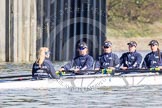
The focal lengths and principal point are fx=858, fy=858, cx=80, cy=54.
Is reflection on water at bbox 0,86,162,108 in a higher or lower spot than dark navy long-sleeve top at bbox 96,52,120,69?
lower

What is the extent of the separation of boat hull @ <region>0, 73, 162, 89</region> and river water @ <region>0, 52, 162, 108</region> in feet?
0.84

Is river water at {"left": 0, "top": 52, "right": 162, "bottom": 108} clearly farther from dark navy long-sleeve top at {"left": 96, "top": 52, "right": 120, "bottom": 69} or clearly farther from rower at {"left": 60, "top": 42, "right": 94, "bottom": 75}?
dark navy long-sleeve top at {"left": 96, "top": 52, "right": 120, "bottom": 69}

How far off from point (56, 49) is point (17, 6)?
181 inches

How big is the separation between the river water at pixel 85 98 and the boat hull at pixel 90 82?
0.25 metres

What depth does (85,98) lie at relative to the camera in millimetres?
26219

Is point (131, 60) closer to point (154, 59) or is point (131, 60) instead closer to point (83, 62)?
point (154, 59)

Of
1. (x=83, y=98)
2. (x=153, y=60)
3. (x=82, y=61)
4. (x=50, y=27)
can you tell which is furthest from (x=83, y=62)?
(x=50, y=27)

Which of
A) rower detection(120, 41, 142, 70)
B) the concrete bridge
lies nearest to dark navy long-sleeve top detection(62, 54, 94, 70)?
rower detection(120, 41, 142, 70)

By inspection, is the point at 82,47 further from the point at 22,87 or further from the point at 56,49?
the point at 56,49

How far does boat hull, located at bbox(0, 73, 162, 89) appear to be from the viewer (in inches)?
1112

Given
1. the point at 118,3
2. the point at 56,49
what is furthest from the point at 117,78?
the point at 118,3

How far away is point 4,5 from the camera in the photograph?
41781 millimetres

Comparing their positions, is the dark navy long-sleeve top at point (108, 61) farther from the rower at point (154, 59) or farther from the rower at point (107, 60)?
the rower at point (154, 59)

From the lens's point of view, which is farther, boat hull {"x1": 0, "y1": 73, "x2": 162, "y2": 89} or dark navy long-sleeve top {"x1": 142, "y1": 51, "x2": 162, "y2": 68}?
dark navy long-sleeve top {"x1": 142, "y1": 51, "x2": 162, "y2": 68}
